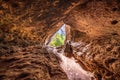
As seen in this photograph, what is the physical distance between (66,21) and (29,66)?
7.34 ft

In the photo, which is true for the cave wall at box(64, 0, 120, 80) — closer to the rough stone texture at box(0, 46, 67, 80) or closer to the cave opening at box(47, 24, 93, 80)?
the cave opening at box(47, 24, 93, 80)

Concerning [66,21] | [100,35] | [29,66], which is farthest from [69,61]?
[29,66]

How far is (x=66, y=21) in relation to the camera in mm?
5125

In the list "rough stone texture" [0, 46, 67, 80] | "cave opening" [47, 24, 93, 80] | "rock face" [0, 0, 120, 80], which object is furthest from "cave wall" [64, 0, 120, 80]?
"rough stone texture" [0, 46, 67, 80]

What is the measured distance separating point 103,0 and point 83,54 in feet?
9.58

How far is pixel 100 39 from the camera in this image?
19.0ft

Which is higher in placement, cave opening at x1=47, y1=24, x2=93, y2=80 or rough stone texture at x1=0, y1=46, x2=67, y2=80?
rough stone texture at x1=0, y1=46, x2=67, y2=80

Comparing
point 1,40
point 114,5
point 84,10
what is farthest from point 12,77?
point 114,5

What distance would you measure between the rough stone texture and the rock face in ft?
0.08

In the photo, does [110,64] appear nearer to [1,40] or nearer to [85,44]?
[85,44]

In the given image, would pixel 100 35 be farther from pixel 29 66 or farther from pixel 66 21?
pixel 29 66

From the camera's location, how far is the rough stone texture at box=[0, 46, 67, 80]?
3.24 meters

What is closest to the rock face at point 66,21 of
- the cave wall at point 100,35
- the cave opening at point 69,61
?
the cave wall at point 100,35

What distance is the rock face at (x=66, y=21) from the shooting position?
11.6ft
